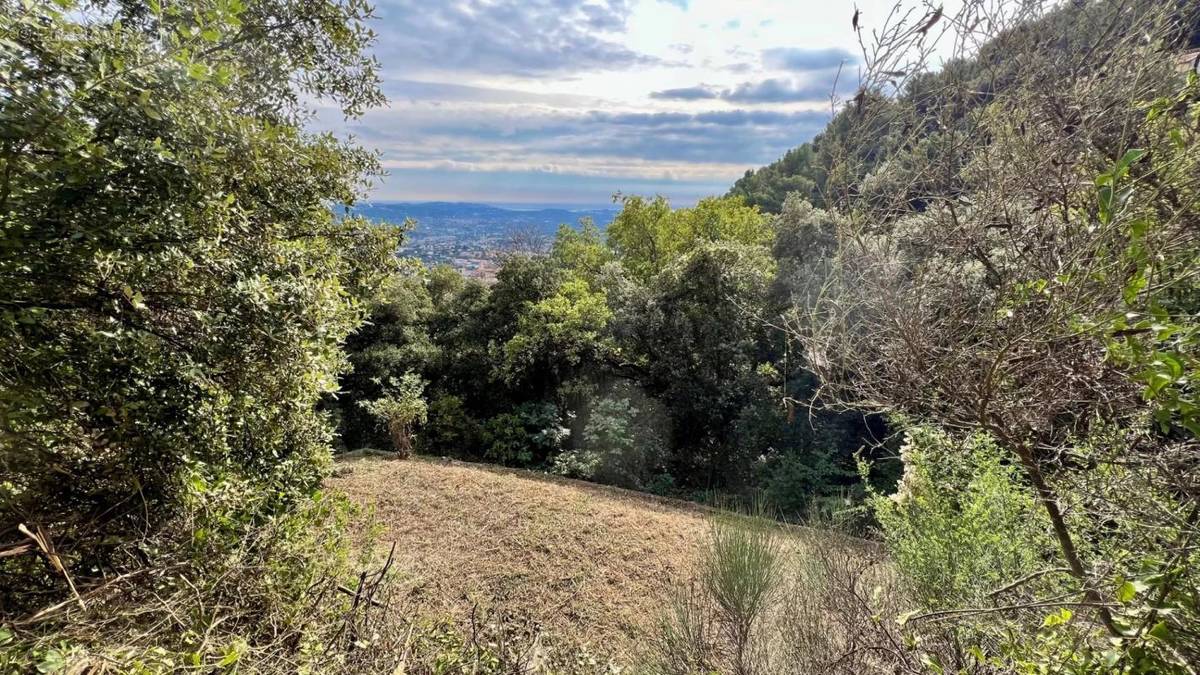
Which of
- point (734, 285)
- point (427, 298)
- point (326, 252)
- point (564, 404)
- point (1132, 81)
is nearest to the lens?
point (1132, 81)

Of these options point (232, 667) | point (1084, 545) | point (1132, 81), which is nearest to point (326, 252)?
point (232, 667)

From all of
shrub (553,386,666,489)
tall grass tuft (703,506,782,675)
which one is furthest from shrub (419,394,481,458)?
A: tall grass tuft (703,506,782,675)

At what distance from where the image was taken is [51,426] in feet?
5.57

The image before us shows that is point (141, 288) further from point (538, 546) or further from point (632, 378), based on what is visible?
point (632, 378)

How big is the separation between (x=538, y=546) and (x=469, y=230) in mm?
26504

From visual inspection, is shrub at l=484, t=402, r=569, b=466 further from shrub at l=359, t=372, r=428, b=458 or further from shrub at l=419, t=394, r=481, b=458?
shrub at l=359, t=372, r=428, b=458

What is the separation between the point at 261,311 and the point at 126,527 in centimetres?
95

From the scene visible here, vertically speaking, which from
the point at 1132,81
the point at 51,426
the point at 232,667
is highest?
the point at 1132,81

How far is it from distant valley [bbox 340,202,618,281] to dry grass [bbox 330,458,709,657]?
276 centimetres

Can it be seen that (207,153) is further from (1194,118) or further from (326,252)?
(1194,118)

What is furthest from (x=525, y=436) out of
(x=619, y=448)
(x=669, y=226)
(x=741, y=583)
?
A: (x=669, y=226)

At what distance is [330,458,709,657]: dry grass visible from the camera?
361 centimetres

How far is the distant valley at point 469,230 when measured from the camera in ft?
21.2

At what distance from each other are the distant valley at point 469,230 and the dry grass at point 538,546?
2757mm
